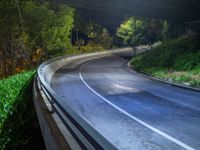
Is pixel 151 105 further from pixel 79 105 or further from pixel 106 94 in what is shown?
pixel 106 94

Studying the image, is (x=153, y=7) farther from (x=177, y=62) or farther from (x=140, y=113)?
(x=140, y=113)

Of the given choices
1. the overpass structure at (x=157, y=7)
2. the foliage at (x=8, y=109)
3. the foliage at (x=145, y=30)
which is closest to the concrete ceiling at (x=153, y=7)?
the overpass structure at (x=157, y=7)

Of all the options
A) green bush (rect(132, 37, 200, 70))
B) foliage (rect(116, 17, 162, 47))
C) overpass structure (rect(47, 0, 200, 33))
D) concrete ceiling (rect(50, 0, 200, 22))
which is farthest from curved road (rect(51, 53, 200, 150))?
foliage (rect(116, 17, 162, 47))

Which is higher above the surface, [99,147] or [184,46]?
[99,147]

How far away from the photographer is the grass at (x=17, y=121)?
47.3 ft

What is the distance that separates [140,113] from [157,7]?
940 inches

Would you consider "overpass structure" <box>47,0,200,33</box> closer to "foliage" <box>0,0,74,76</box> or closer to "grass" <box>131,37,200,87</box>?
"grass" <box>131,37,200,87</box>

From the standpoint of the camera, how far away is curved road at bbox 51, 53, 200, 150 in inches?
451

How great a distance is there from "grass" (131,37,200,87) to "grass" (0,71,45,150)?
1060 centimetres

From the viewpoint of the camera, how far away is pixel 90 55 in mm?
68438

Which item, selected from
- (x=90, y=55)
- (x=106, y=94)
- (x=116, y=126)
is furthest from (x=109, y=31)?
(x=116, y=126)

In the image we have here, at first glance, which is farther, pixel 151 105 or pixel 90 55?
pixel 90 55

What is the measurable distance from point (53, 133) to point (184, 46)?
31.5 meters

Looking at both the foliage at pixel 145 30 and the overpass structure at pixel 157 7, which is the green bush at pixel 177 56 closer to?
Result: the overpass structure at pixel 157 7
